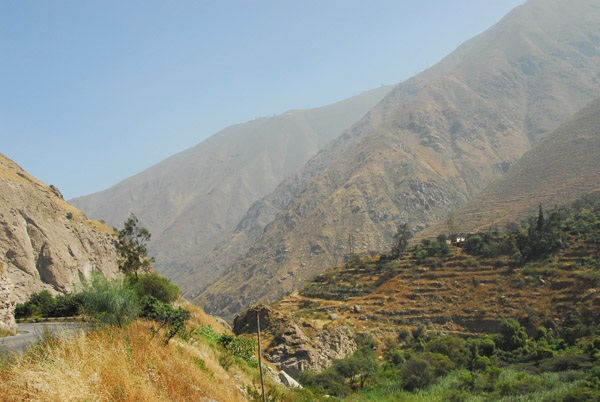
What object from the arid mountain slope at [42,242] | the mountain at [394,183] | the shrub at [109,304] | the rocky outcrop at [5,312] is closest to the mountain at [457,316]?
the rocky outcrop at [5,312]

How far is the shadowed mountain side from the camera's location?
84812 mm

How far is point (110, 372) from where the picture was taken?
7059 mm

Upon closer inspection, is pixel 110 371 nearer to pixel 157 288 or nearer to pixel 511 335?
pixel 157 288

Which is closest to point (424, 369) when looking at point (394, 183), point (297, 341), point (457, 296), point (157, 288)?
point (297, 341)

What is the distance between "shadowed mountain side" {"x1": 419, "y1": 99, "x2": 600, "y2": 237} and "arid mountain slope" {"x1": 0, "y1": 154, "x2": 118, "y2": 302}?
71968 mm

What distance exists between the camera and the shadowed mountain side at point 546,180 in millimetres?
84812

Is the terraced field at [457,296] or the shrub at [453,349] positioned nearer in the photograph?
the shrub at [453,349]

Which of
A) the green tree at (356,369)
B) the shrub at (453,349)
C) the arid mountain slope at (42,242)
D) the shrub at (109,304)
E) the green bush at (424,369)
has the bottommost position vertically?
the shrub at (453,349)

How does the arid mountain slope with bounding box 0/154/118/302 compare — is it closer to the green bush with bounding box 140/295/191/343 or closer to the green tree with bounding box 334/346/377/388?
the green tree with bounding box 334/346/377/388

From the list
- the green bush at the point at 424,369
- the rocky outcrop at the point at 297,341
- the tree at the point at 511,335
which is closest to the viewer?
the green bush at the point at 424,369

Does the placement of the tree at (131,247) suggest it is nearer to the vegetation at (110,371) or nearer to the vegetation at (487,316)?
the vegetation at (487,316)

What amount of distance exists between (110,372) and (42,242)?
52.9m

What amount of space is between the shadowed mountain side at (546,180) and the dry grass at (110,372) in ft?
278

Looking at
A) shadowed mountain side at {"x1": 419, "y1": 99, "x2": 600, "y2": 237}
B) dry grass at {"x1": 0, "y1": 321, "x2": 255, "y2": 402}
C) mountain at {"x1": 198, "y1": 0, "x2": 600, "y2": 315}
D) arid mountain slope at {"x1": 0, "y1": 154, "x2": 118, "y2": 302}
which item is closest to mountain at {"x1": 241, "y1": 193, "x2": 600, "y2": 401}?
shadowed mountain side at {"x1": 419, "y1": 99, "x2": 600, "y2": 237}
